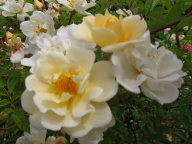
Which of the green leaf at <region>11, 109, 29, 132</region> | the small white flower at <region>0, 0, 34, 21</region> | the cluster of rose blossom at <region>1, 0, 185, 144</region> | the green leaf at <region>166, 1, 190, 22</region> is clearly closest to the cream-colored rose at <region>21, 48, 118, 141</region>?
the cluster of rose blossom at <region>1, 0, 185, 144</region>

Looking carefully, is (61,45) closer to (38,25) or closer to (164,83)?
(164,83)

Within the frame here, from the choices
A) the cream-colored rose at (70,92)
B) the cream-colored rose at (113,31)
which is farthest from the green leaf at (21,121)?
the cream-colored rose at (113,31)

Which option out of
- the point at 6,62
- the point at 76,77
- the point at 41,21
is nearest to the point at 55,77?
the point at 76,77

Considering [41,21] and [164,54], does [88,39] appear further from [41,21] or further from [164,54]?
[41,21]

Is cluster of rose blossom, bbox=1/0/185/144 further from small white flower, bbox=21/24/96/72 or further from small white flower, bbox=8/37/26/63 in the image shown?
small white flower, bbox=8/37/26/63

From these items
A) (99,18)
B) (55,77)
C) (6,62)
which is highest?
(99,18)

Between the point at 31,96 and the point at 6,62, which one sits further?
the point at 6,62

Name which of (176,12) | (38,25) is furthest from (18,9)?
(176,12)

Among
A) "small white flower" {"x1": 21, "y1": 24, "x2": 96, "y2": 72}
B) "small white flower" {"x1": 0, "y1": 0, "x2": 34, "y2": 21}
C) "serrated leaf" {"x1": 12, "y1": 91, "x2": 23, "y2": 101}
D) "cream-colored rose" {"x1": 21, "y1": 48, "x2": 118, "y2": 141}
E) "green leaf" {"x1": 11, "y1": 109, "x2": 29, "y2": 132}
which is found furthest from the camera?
"small white flower" {"x1": 0, "y1": 0, "x2": 34, "y2": 21}
